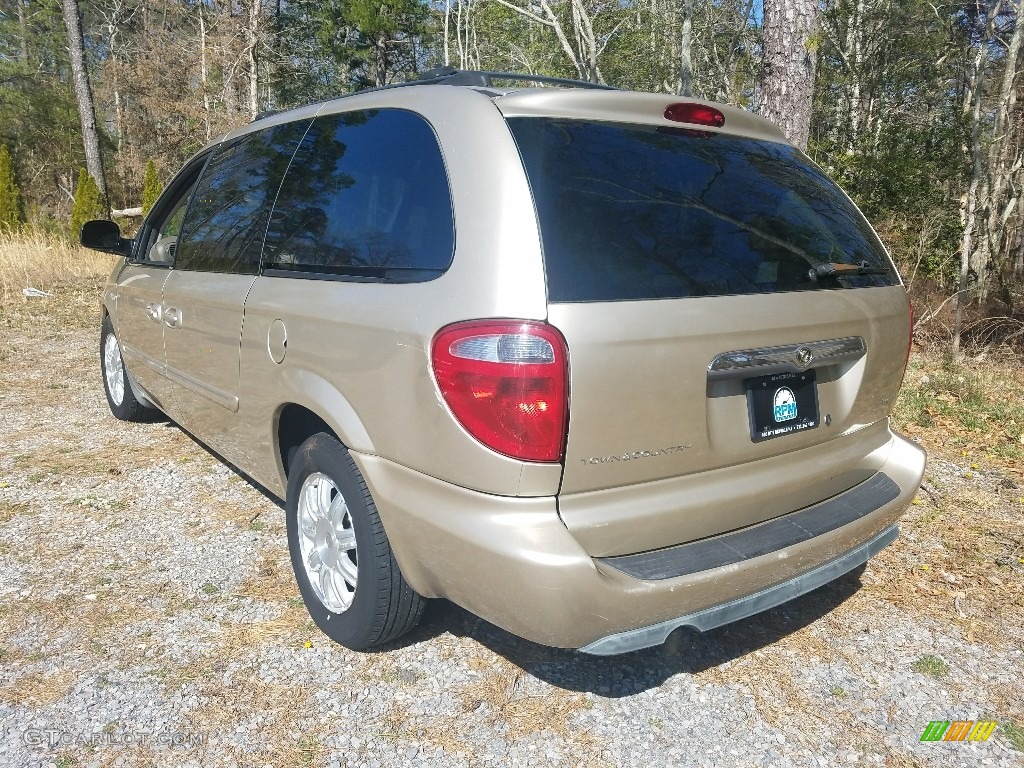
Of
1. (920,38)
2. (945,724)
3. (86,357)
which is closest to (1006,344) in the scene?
(945,724)

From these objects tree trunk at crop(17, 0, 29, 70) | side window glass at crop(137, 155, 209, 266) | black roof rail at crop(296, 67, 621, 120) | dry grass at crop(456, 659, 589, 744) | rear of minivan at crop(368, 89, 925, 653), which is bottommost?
dry grass at crop(456, 659, 589, 744)

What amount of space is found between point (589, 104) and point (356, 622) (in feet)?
5.89

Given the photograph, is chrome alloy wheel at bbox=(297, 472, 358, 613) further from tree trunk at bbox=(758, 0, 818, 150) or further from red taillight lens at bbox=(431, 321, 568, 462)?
tree trunk at bbox=(758, 0, 818, 150)

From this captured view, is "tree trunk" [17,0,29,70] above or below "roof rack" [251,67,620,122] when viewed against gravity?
above

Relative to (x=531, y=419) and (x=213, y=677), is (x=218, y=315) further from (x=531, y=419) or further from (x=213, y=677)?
(x=531, y=419)

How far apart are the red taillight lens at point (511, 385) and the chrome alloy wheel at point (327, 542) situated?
2.64 feet

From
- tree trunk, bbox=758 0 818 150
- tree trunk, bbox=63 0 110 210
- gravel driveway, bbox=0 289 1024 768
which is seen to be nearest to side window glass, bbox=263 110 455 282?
gravel driveway, bbox=0 289 1024 768

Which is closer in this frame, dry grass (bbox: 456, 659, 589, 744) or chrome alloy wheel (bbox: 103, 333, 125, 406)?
dry grass (bbox: 456, 659, 589, 744)

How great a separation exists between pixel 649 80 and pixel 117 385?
23.3m

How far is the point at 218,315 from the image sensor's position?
3.10 m

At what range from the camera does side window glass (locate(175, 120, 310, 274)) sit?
3006 mm

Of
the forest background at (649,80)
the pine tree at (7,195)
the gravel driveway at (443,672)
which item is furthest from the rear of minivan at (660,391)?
the pine tree at (7,195)

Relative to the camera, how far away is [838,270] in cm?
238

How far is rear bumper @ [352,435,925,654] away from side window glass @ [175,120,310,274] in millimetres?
1283
